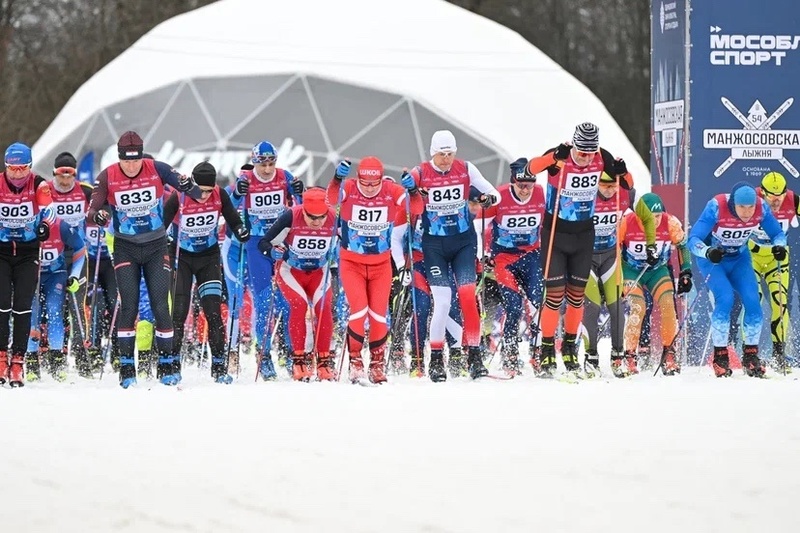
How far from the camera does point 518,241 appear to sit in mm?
11539

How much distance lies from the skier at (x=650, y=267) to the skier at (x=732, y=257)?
481 millimetres

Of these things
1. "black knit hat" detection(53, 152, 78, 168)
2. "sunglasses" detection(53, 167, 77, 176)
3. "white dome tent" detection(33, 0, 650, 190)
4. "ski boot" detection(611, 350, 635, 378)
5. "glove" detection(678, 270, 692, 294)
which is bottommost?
"ski boot" detection(611, 350, 635, 378)

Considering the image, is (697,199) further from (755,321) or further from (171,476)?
(171,476)

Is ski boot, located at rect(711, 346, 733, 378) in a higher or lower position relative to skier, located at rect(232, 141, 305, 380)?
lower

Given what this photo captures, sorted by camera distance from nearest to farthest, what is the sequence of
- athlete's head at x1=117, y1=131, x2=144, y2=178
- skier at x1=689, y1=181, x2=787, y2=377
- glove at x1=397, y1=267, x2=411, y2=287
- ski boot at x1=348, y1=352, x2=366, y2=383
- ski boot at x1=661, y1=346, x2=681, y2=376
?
athlete's head at x1=117, y1=131, x2=144, y2=178, ski boot at x1=348, y1=352, x2=366, y2=383, skier at x1=689, y1=181, x2=787, y2=377, ski boot at x1=661, y1=346, x2=681, y2=376, glove at x1=397, y1=267, x2=411, y2=287

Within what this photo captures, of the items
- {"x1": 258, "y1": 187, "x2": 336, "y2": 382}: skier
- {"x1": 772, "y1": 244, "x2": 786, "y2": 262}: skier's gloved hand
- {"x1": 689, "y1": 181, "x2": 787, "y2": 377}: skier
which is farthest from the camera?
{"x1": 772, "y1": 244, "x2": 786, "y2": 262}: skier's gloved hand

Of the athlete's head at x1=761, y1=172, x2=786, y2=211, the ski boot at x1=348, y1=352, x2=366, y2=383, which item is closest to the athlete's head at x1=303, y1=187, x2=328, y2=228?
the ski boot at x1=348, y1=352, x2=366, y2=383

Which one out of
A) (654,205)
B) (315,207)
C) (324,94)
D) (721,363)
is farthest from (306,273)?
(324,94)

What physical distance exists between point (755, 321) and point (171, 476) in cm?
568

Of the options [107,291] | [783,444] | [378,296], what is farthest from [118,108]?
[783,444]

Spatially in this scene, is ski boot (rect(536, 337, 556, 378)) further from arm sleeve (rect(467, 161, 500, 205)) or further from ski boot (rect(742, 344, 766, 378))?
ski boot (rect(742, 344, 766, 378))

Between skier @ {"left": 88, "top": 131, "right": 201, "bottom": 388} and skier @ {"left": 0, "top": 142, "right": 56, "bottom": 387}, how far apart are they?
0.53 meters

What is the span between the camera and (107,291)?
39.7 feet

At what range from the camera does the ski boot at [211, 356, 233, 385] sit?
34.7 feet
